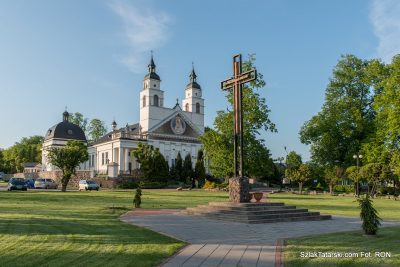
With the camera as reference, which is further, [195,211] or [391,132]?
[391,132]

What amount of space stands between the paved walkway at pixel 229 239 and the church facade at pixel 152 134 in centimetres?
5959

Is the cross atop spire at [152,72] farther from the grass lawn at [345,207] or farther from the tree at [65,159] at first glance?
the grass lawn at [345,207]

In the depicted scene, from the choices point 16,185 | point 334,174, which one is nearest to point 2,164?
point 16,185

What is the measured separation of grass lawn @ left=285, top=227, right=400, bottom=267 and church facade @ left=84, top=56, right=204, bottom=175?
63914 mm

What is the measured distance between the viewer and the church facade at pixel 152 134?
7412 centimetres

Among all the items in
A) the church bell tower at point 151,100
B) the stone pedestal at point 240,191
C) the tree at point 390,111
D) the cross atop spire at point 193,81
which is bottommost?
the stone pedestal at point 240,191

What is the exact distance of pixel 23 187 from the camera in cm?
4512

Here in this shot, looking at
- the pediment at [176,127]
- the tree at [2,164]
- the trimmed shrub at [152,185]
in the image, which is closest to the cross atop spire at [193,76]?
the pediment at [176,127]

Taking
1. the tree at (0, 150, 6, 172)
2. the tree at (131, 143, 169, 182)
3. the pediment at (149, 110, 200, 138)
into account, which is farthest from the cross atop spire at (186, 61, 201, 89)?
the tree at (0, 150, 6, 172)

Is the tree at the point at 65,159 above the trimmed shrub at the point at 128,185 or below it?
above

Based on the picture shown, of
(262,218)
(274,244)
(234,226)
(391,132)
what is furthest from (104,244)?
(391,132)

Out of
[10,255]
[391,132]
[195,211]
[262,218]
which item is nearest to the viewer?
[10,255]

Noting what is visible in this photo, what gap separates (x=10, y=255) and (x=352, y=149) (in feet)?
152

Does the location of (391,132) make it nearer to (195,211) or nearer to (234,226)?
(195,211)
